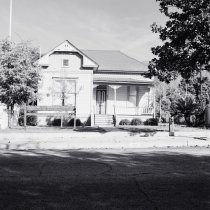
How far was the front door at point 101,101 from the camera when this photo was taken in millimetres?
32906

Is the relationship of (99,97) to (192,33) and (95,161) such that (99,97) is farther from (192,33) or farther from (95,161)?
(95,161)

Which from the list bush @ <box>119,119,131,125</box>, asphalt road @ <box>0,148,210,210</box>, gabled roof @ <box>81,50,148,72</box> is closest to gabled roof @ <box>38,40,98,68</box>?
gabled roof @ <box>81,50,148,72</box>

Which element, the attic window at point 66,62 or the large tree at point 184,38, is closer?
the large tree at point 184,38

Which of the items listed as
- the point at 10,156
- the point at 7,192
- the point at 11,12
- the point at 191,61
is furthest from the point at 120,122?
the point at 7,192

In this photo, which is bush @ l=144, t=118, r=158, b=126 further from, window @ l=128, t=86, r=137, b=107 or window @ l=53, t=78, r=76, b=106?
window @ l=53, t=78, r=76, b=106

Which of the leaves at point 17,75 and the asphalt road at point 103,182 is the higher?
the leaves at point 17,75

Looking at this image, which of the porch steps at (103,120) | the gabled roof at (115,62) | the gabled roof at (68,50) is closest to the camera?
the porch steps at (103,120)

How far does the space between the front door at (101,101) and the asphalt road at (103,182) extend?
74.8 feet

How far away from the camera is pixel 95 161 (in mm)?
9141

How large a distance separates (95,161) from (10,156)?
266 centimetres

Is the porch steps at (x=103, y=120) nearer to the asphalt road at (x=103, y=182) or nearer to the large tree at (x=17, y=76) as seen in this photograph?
the large tree at (x=17, y=76)

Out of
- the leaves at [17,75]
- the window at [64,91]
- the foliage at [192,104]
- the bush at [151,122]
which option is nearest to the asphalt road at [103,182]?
the leaves at [17,75]

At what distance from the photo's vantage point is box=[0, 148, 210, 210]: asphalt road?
5.13 m

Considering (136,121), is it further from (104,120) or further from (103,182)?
(103,182)
